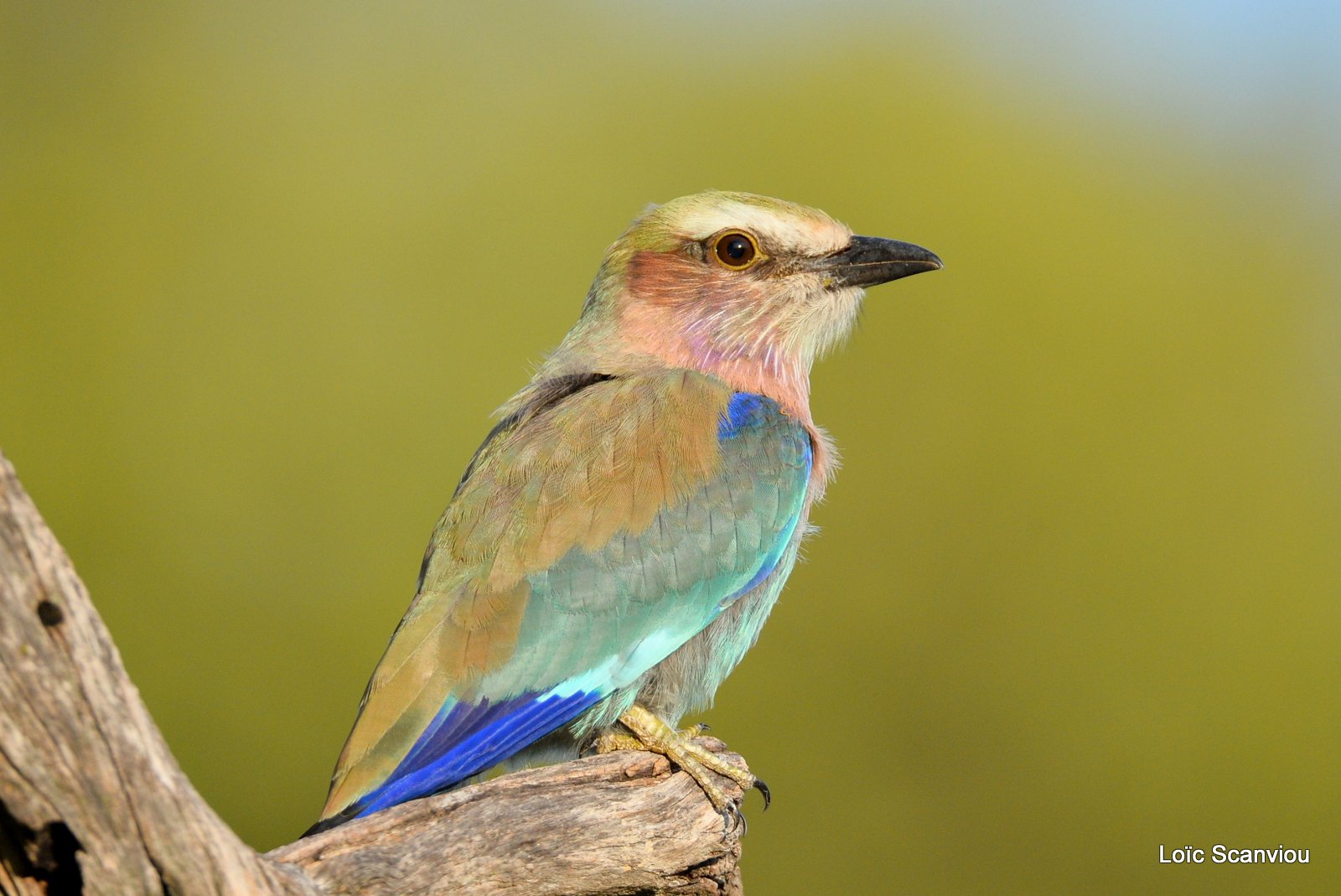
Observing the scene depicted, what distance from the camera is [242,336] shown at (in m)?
7.86

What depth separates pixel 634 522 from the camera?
11.7 ft

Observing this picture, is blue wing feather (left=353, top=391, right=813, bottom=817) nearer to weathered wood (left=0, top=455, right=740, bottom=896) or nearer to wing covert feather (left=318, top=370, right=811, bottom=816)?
wing covert feather (left=318, top=370, right=811, bottom=816)

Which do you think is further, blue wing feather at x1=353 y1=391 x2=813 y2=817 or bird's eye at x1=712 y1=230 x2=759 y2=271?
bird's eye at x1=712 y1=230 x2=759 y2=271

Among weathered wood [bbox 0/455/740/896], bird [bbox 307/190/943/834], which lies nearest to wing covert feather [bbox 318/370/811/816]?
bird [bbox 307/190/943/834]

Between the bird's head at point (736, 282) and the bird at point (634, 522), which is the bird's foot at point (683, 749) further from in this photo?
the bird's head at point (736, 282)

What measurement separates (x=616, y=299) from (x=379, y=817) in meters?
2.06

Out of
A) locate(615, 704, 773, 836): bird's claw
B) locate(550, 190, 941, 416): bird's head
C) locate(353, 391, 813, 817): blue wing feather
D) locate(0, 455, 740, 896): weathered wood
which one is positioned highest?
locate(550, 190, 941, 416): bird's head

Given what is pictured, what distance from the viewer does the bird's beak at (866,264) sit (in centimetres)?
434

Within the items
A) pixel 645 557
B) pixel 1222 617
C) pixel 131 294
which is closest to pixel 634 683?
pixel 645 557

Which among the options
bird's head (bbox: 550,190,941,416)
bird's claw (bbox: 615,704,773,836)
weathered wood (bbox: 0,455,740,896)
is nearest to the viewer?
weathered wood (bbox: 0,455,740,896)

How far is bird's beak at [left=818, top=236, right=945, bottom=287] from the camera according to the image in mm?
4340

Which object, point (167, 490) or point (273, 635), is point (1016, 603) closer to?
point (273, 635)

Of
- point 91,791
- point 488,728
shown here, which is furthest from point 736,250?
point 91,791

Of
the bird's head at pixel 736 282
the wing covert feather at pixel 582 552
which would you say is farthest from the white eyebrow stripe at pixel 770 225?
the wing covert feather at pixel 582 552
